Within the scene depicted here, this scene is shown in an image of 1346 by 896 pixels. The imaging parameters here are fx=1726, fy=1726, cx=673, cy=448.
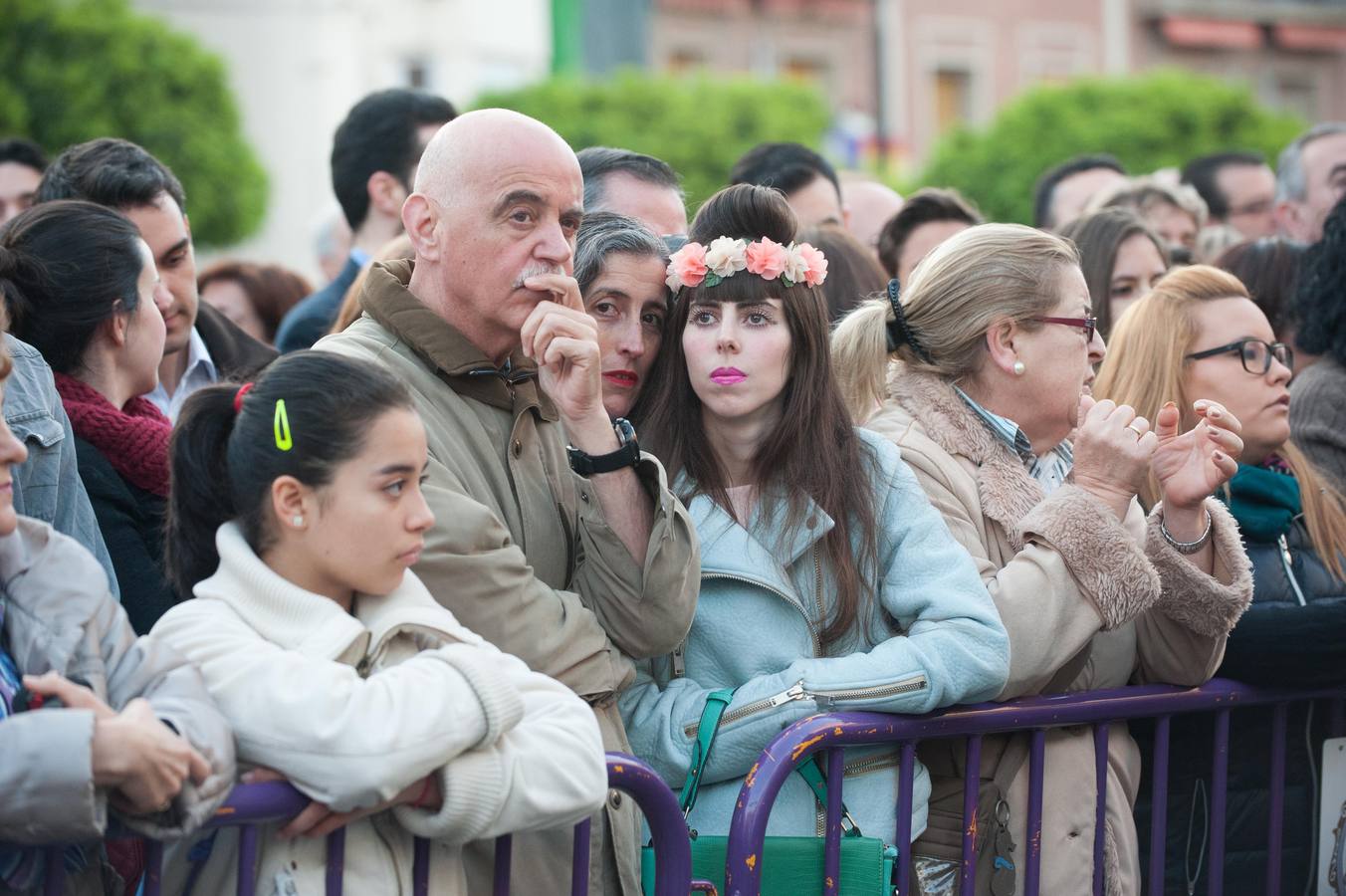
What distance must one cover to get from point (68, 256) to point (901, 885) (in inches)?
91.2

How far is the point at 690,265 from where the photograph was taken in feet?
13.0

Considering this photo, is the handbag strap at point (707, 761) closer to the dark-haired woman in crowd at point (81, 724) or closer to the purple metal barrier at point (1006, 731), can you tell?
the purple metal barrier at point (1006, 731)

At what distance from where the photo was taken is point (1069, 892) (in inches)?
156

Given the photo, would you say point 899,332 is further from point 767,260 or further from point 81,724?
point 81,724

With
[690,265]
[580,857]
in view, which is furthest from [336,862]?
[690,265]

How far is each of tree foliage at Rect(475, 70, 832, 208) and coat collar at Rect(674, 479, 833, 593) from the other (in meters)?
26.2

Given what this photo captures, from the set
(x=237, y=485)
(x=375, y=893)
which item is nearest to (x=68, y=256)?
(x=237, y=485)

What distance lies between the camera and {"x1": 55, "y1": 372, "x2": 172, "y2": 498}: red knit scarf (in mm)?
3785

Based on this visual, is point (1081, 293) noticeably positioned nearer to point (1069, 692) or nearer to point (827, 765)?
point (1069, 692)

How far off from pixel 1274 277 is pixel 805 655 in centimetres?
294

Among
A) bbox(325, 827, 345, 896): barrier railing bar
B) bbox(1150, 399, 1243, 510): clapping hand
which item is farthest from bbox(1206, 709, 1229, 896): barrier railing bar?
bbox(325, 827, 345, 896): barrier railing bar

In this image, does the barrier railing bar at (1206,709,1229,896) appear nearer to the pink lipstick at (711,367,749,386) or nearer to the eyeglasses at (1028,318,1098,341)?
the eyeglasses at (1028,318,1098,341)

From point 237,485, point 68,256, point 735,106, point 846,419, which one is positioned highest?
point 68,256

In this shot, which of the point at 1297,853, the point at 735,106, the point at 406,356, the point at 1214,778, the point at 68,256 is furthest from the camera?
the point at 735,106
